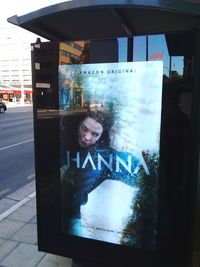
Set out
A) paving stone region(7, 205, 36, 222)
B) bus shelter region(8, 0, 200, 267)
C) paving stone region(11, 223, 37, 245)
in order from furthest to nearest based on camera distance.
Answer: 1. paving stone region(7, 205, 36, 222)
2. paving stone region(11, 223, 37, 245)
3. bus shelter region(8, 0, 200, 267)

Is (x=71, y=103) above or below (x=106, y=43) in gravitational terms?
below

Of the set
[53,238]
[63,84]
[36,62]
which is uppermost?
[36,62]

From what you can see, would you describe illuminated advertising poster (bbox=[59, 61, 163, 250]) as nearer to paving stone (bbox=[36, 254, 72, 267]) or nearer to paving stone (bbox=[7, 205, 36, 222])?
paving stone (bbox=[36, 254, 72, 267])

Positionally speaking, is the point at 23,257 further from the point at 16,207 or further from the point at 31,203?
the point at 31,203

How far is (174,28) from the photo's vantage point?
2.52 m

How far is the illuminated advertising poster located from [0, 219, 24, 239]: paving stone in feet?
4.00

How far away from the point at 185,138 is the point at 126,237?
0.97m

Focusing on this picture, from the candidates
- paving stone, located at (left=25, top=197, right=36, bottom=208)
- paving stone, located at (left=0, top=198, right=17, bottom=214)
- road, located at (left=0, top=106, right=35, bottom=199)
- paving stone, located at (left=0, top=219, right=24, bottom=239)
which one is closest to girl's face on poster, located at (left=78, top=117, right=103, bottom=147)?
paving stone, located at (left=0, top=219, right=24, bottom=239)

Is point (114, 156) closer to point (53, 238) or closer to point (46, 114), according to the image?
point (46, 114)

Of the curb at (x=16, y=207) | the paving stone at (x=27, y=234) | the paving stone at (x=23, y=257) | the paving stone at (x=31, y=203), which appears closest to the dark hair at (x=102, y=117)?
the paving stone at (x=23, y=257)

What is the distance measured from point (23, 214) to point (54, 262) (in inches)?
54.2

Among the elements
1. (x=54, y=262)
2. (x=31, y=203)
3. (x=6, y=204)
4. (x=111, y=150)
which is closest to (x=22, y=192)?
(x=6, y=204)

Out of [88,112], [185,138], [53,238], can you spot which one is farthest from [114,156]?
[53,238]

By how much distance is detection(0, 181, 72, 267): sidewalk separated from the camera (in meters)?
3.08
